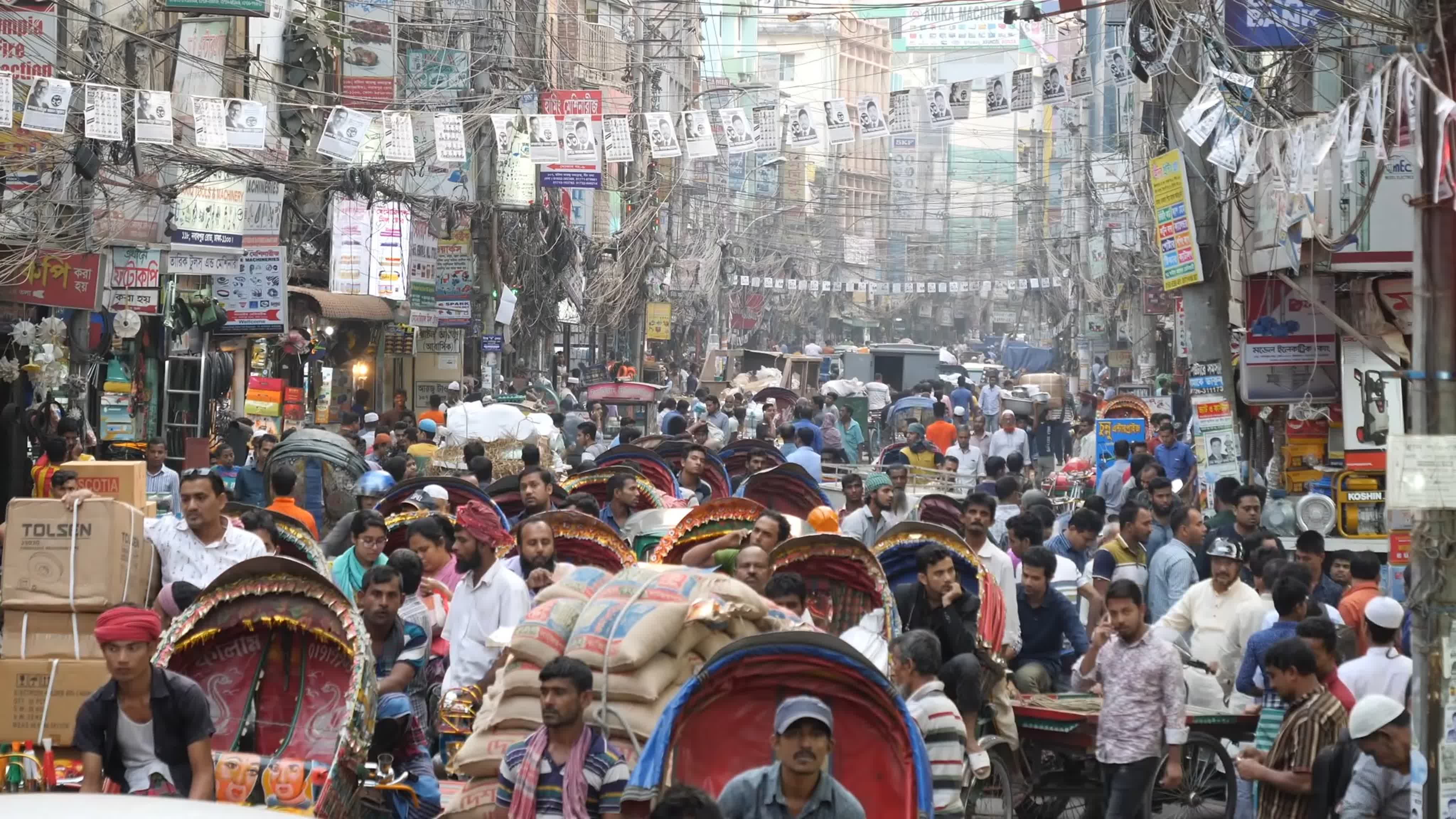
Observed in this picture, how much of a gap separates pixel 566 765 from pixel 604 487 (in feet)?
30.2

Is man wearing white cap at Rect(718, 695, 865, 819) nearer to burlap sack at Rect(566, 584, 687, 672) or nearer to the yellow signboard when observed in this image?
burlap sack at Rect(566, 584, 687, 672)

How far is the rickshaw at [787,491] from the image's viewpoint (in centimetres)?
1566

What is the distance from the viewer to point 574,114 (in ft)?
77.6

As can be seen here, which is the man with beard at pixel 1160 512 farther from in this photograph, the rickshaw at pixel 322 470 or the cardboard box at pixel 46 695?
the rickshaw at pixel 322 470

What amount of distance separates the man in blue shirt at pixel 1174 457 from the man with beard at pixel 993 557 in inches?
293

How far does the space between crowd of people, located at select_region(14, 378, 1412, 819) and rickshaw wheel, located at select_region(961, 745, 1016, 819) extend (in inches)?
8.0

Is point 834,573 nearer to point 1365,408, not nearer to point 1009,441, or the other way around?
point 1365,408

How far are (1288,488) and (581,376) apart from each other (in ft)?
101

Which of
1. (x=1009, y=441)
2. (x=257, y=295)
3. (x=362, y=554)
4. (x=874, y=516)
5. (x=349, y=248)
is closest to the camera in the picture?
(x=362, y=554)

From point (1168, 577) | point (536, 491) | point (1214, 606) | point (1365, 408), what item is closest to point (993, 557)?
point (1214, 606)

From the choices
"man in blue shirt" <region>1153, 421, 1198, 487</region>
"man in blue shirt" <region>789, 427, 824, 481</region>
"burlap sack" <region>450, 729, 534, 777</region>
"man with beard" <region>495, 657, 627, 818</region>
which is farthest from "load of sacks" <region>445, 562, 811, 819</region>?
"man in blue shirt" <region>1153, 421, 1198, 487</region>

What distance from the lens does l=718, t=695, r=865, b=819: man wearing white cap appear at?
18.5 ft

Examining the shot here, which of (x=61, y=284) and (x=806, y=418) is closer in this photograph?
(x=61, y=284)

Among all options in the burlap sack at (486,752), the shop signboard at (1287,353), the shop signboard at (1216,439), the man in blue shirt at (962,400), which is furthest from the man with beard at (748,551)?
the man in blue shirt at (962,400)
